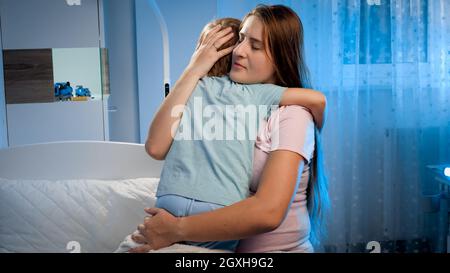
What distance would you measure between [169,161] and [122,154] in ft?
1.62

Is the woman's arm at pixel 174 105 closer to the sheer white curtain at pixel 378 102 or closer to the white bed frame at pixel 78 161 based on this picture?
the white bed frame at pixel 78 161

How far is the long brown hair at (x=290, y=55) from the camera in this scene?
34.2 inches

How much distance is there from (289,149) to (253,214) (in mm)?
109

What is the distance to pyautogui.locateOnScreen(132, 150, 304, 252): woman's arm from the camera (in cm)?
76

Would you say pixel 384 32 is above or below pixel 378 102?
above

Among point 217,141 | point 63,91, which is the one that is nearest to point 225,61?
point 217,141

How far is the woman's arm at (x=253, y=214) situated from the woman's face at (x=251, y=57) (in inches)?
6.4

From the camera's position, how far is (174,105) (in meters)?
0.88

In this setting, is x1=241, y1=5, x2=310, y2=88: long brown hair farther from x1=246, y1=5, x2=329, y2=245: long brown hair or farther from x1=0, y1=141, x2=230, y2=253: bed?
x1=0, y1=141, x2=230, y2=253: bed

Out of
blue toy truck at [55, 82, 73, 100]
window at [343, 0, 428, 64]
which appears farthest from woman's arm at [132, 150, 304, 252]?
window at [343, 0, 428, 64]

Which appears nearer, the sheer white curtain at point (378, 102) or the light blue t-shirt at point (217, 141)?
the light blue t-shirt at point (217, 141)

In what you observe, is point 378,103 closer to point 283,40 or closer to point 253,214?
point 283,40

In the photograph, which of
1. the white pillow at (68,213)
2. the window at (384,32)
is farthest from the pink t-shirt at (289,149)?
the window at (384,32)

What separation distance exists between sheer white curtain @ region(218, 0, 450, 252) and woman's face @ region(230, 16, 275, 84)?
0.87m
